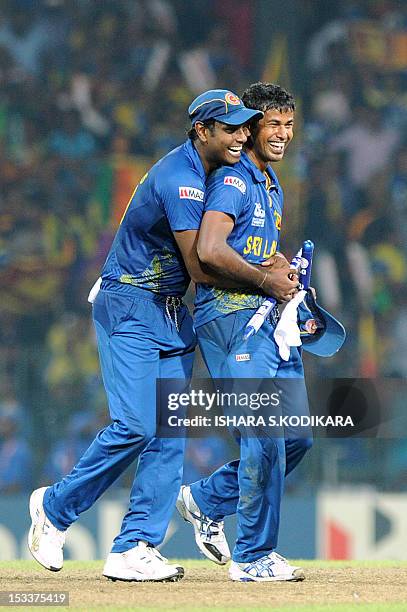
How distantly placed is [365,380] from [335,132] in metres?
2.32

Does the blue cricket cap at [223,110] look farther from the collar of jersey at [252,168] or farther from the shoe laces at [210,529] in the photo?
the shoe laces at [210,529]

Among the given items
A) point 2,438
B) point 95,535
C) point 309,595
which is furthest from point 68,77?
point 309,595

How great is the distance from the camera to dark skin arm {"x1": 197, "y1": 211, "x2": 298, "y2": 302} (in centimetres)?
496

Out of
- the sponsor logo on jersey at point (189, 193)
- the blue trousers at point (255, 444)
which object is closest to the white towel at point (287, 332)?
the blue trousers at point (255, 444)

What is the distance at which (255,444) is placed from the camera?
200 inches

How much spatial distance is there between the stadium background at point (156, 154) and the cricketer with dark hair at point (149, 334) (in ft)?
15.1

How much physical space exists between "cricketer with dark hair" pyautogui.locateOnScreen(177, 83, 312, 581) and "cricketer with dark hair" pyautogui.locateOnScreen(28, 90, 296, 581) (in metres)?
0.08

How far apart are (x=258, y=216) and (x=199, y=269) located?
353mm

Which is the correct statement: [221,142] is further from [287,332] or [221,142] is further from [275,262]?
[287,332]

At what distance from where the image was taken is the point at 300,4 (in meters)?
11.0

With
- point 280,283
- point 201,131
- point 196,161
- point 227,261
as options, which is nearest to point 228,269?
point 227,261

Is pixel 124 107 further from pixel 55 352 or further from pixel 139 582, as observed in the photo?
pixel 139 582

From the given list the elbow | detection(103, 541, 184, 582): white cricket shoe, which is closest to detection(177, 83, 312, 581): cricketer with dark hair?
the elbow

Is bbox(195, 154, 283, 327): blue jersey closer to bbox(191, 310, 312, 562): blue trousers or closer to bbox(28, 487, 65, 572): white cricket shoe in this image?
bbox(191, 310, 312, 562): blue trousers
